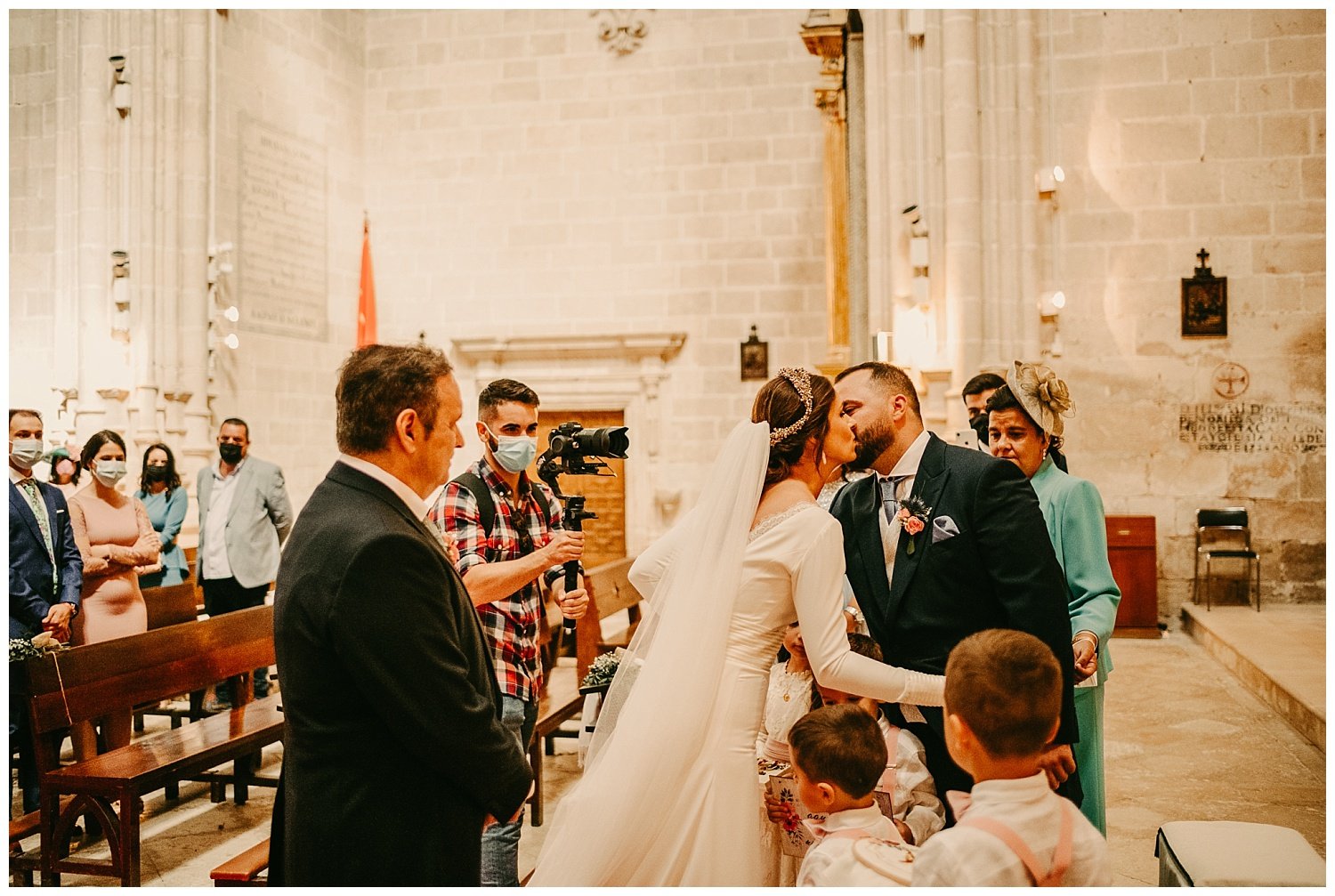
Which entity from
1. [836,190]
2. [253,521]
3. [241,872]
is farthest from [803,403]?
[836,190]

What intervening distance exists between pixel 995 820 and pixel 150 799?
13.6ft

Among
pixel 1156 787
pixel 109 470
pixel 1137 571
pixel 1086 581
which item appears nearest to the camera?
pixel 1086 581

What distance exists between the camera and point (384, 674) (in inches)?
65.1

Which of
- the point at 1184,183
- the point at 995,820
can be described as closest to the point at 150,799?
the point at 995,820

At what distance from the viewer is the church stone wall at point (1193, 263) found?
7664mm

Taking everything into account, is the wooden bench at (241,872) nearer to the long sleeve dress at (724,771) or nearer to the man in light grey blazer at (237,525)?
the long sleeve dress at (724,771)

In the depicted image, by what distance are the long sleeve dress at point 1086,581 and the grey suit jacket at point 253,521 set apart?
4511mm

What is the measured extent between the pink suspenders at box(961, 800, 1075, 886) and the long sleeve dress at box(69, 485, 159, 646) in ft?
13.5

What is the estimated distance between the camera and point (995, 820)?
1.60 metres

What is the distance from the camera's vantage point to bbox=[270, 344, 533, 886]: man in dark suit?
1.67 metres

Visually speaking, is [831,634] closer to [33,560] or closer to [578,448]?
[578,448]

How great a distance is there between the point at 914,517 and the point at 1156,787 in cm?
285

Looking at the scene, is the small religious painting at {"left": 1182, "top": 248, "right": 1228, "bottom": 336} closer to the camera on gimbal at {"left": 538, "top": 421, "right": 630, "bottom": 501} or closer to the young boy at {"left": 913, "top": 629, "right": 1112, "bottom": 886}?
the camera on gimbal at {"left": 538, "top": 421, "right": 630, "bottom": 501}

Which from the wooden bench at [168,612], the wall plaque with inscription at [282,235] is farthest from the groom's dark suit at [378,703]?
the wall plaque with inscription at [282,235]
